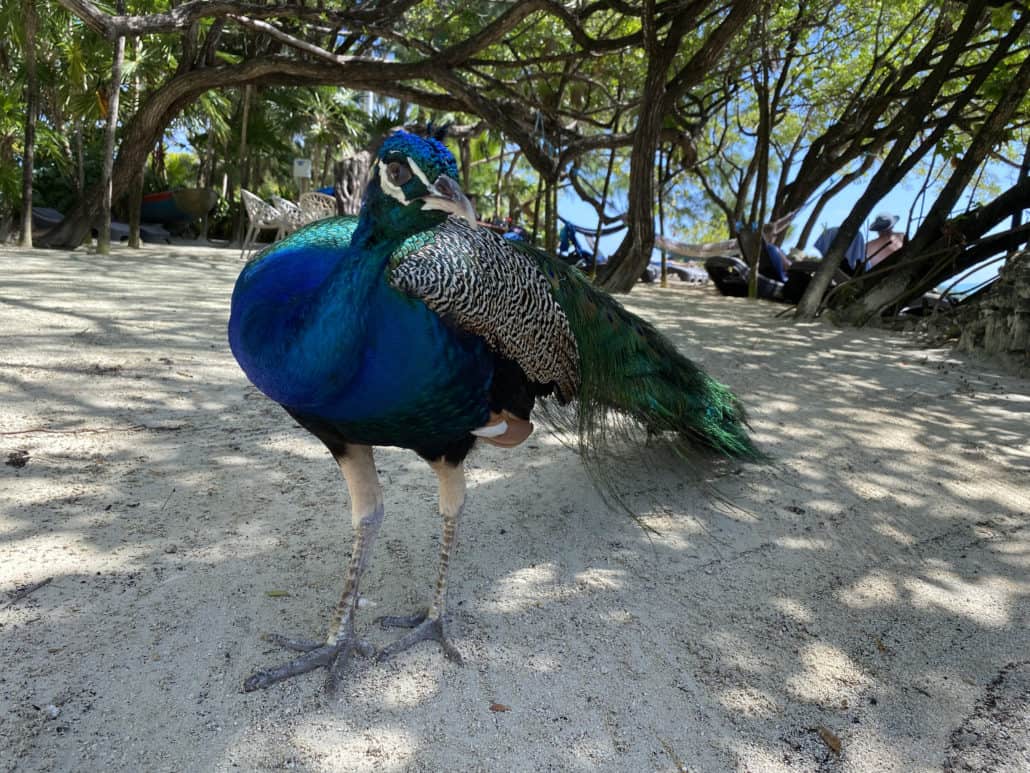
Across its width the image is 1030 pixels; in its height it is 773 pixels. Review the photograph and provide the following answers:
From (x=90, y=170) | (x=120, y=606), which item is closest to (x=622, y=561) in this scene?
(x=120, y=606)

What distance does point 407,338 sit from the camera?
75.9 inches

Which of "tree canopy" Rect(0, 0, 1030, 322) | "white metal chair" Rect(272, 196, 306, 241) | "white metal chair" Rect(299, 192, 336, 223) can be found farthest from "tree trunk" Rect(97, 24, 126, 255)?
"white metal chair" Rect(299, 192, 336, 223)

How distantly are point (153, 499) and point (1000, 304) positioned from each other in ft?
22.5

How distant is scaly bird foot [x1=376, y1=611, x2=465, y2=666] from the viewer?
94.3 inches

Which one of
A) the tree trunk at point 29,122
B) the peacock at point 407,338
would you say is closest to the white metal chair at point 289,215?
the tree trunk at point 29,122

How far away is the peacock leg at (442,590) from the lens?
241 centimetres

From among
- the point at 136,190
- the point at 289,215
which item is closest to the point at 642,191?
the point at 289,215

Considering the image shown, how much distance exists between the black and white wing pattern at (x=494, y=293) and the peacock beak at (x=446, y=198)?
0.14m

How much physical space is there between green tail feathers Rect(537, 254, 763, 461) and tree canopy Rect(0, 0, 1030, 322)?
4.11 meters

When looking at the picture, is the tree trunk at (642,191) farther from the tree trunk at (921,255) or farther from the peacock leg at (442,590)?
the peacock leg at (442,590)

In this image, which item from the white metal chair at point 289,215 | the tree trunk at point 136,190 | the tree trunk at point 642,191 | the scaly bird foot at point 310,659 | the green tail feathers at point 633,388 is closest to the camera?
the scaly bird foot at point 310,659

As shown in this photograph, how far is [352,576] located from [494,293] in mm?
1046

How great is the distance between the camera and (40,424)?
148 inches

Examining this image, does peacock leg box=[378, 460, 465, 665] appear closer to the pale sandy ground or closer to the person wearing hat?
the pale sandy ground
